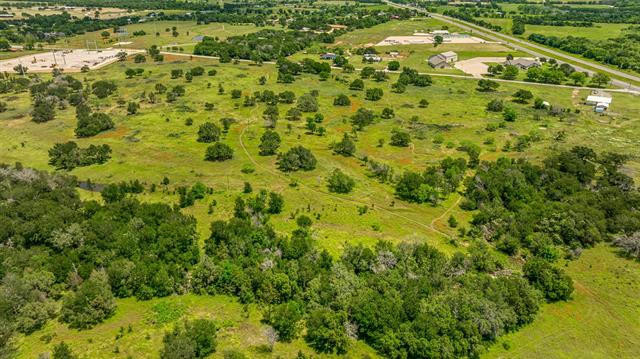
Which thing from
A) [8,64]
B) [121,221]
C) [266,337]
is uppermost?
[8,64]

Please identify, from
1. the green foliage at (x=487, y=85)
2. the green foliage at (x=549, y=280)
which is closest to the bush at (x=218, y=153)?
the green foliage at (x=549, y=280)

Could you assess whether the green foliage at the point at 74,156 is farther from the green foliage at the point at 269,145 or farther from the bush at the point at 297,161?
the bush at the point at 297,161

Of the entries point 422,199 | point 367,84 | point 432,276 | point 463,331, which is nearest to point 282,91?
point 367,84

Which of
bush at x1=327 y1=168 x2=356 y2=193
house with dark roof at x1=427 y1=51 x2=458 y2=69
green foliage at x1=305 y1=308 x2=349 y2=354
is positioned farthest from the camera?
house with dark roof at x1=427 y1=51 x2=458 y2=69

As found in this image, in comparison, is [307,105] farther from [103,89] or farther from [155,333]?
[155,333]

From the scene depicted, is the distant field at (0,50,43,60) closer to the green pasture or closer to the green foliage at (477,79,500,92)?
the green pasture

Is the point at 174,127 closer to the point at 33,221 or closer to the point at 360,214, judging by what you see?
the point at 33,221

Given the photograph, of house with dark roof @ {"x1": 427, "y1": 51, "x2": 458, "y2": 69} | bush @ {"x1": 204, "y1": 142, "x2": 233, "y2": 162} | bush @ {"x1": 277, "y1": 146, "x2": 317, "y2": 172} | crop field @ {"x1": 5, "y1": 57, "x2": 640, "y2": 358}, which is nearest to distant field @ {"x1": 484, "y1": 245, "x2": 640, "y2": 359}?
crop field @ {"x1": 5, "y1": 57, "x2": 640, "y2": 358}
